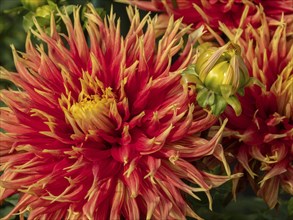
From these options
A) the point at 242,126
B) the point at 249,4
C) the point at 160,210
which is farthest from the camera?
the point at 249,4

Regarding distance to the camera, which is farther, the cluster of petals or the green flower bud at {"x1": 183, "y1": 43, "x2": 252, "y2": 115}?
the cluster of petals

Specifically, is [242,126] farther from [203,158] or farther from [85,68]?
[85,68]

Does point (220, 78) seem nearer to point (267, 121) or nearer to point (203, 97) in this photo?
point (203, 97)

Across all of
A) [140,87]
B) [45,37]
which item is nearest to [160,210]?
[140,87]

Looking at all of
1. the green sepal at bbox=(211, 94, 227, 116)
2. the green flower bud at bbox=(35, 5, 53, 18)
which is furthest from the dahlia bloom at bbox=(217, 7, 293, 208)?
the green flower bud at bbox=(35, 5, 53, 18)

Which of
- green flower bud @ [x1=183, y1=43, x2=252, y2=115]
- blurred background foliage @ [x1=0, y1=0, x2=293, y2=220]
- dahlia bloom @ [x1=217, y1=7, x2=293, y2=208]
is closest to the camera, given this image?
green flower bud @ [x1=183, y1=43, x2=252, y2=115]

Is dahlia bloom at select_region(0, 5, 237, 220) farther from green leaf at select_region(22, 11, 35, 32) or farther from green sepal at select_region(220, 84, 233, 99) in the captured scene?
green leaf at select_region(22, 11, 35, 32)
